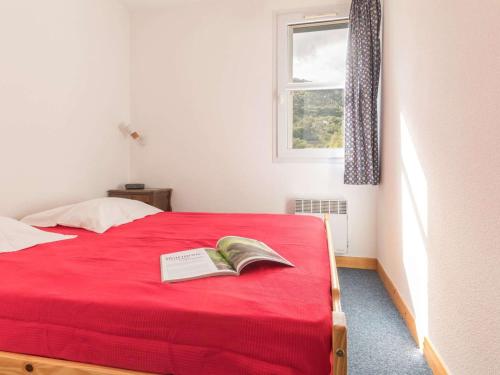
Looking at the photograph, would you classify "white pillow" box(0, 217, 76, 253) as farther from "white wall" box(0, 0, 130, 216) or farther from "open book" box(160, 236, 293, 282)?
"open book" box(160, 236, 293, 282)

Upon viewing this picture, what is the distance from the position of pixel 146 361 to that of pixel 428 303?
133 cm

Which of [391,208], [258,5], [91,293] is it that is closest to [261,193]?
[391,208]

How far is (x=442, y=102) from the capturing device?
141cm

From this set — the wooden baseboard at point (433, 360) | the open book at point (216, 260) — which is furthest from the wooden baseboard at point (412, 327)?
the open book at point (216, 260)

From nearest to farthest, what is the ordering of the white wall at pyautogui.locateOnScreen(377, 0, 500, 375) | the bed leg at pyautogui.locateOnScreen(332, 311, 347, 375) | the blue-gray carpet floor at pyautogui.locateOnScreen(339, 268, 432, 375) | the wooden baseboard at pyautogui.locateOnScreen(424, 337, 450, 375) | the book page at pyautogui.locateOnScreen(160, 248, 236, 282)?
the bed leg at pyautogui.locateOnScreen(332, 311, 347, 375) → the white wall at pyautogui.locateOnScreen(377, 0, 500, 375) → the book page at pyautogui.locateOnScreen(160, 248, 236, 282) → the wooden baseboard at pyautogui.locateOnScreen(424, 337, 450, 375) → the blue-gray carpet floor at pyautogui.locateOnScreen(339, 268, 432, 375)

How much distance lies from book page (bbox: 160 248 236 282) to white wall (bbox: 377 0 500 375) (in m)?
0.83

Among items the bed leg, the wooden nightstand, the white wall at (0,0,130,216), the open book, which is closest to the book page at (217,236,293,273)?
the open book

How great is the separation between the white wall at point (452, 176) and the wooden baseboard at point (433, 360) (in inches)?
1.7

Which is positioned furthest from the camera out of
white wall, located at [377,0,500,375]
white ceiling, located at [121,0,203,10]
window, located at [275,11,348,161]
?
white ceiling, located at [121,0,203,10]

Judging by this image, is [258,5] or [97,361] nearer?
[97,361]

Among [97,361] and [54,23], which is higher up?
[54,23]

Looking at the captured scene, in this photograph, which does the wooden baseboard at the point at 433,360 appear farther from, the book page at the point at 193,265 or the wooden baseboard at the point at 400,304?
the book page at the point at 193,265

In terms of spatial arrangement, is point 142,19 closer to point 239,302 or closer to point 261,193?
point 261,193

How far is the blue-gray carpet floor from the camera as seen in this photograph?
1.54m
